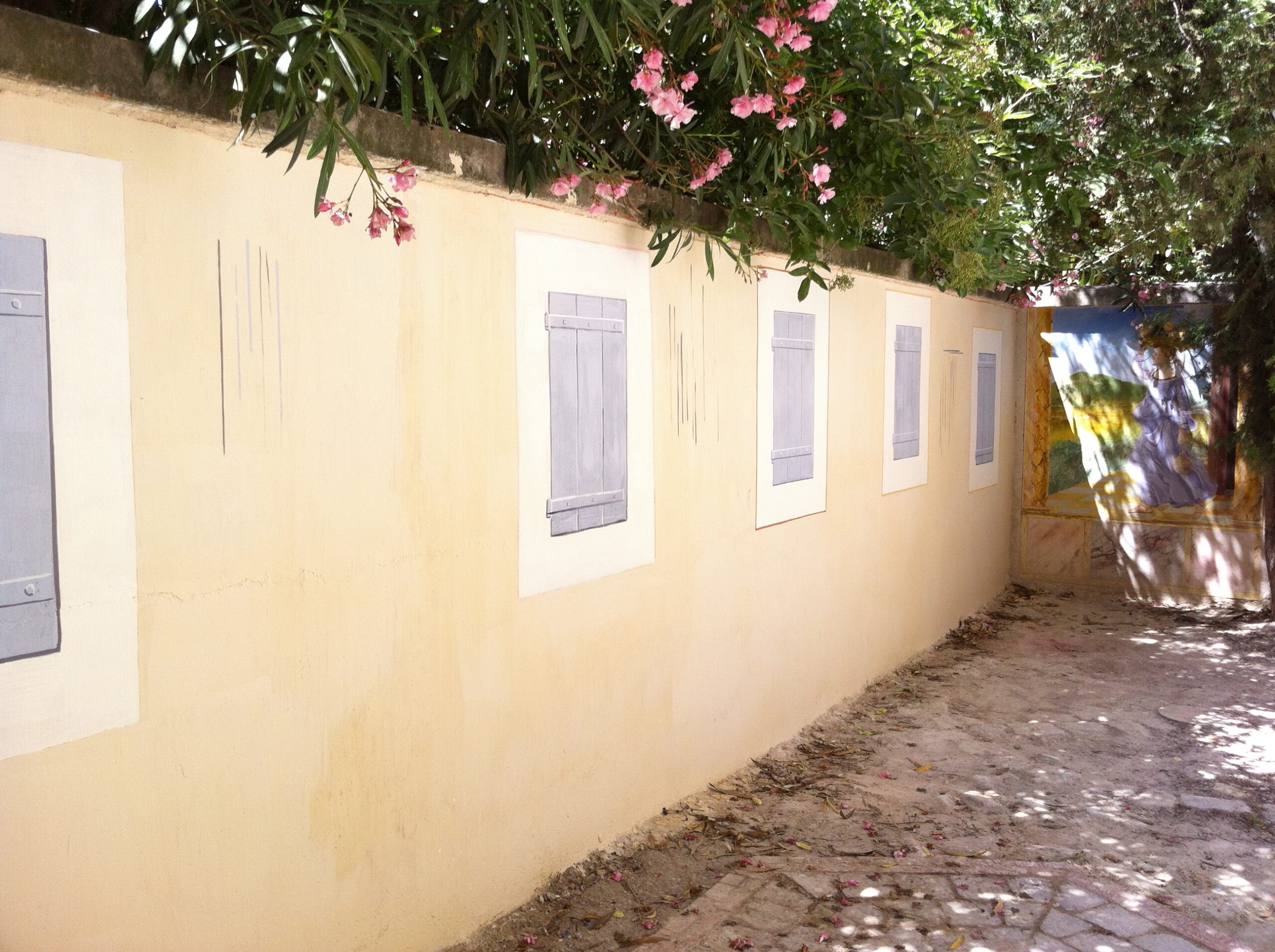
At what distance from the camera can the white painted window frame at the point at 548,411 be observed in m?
4.03

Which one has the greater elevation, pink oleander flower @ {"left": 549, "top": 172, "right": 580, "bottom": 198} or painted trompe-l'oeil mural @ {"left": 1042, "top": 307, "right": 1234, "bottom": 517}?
pink oleander flower @ {"left": 549, "top": 172, "right": 580, "bottom": 198}

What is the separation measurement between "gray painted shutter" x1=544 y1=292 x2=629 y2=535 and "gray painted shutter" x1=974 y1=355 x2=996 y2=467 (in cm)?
585

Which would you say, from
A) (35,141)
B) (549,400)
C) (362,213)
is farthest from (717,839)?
(35,141)

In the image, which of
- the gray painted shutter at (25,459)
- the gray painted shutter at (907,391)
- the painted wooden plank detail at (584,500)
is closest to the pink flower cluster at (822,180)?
the painted wooden plank detail at (584,500)

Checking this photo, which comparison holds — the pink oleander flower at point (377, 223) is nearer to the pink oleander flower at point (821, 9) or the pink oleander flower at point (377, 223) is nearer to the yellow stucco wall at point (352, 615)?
the yellow stucco wall at point (352, 615)

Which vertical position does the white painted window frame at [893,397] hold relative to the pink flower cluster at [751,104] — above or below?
below

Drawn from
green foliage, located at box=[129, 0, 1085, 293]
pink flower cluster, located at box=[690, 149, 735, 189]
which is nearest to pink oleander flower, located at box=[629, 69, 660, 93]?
green foliage, located at box=[129, 0, 1085, 293]

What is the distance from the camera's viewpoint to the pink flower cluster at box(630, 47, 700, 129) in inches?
143

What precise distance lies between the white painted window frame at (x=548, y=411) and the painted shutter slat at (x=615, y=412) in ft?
0.09

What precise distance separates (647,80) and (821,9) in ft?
2.01

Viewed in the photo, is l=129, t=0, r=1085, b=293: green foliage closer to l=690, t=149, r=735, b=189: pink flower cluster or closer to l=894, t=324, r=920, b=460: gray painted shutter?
l=690, t=149, r=735, b=189: pink flower cluster

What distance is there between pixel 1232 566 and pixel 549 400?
327 inches

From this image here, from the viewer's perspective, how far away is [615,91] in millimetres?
4328

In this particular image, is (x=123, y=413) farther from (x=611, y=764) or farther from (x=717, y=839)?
(x=717, y=839)
